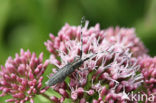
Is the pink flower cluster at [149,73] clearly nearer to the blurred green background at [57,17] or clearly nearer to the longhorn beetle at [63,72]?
the longhorn beetle at [63,72]

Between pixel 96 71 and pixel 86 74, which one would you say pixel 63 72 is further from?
pixel 96 71

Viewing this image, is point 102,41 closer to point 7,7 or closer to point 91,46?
point 91,46

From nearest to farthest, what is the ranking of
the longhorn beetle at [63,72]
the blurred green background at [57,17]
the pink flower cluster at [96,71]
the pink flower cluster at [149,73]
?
the longhorn beetle at [63,72]
the pink flower cluster at [96,71]
the pink flower cluster at [149,73]
the blurred green background at [57,17]

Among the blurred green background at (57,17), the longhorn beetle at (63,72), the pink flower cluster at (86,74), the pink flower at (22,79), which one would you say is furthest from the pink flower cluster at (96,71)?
the blurred green background at (57,17)

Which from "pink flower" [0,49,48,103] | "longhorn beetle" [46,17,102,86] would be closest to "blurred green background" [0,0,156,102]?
"pink flower" [0,49,48,103]

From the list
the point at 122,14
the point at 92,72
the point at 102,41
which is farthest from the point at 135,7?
the point at 92,72

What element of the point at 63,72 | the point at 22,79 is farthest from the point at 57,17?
the point at 63,72
